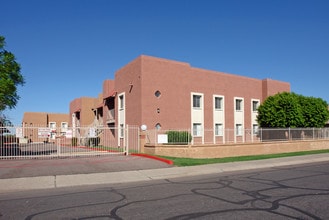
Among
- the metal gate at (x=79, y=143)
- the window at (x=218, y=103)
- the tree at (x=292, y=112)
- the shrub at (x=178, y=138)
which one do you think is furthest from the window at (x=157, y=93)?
the tree at (x=292, y=112)

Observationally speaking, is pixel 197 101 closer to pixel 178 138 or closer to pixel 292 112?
pixel 292 112

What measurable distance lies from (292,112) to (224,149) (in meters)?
11.3

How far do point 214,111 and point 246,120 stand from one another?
17.3ft

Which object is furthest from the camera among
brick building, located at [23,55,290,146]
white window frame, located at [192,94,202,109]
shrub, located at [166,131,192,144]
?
white window frame, located at [192,94,202,109]

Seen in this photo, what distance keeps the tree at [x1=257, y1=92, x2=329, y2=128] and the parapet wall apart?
3.14 m

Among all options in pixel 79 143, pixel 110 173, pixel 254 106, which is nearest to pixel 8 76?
pixel 79 143

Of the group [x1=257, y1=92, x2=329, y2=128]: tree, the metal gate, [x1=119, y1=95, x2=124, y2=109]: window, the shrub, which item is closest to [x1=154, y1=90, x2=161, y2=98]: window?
the metal gate

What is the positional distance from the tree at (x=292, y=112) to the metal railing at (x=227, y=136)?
1.80 m

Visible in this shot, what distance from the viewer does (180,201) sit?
7586 millimetres

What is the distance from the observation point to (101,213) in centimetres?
655

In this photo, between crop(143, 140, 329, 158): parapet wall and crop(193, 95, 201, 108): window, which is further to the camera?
crop(193, 95, 201, 108): window

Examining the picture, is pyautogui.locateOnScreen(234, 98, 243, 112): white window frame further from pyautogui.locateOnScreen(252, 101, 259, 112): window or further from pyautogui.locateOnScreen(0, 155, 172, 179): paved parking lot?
pyautogui.locateOnScreen(0, 155, 172, 179): paved parking lot

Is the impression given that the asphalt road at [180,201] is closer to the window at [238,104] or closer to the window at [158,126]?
the window at [158,126]

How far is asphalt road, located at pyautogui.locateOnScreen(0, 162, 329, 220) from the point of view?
6367mm
